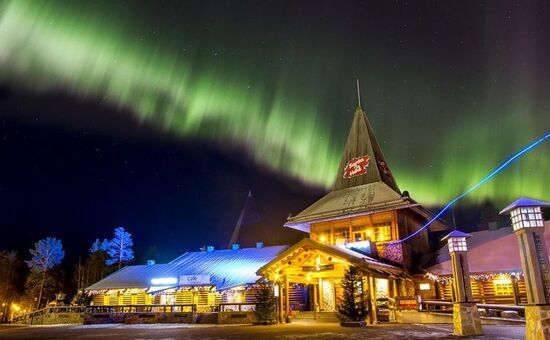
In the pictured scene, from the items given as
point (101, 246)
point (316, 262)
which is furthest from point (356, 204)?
point (101, 246)

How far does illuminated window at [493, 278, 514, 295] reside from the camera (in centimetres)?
2832

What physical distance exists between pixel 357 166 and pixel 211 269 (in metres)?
15.9

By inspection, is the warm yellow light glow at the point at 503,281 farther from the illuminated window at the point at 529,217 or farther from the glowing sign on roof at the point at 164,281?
the glowing sign on roof at the point at 164,281

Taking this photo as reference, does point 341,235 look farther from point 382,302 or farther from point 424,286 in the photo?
point 424,286

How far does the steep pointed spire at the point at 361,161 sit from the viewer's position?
36750 mm

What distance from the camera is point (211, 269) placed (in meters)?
38.9

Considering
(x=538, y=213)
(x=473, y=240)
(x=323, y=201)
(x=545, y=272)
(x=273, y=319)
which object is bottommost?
(x=273, y=319)

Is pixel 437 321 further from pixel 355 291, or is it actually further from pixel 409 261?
pixel 409 261

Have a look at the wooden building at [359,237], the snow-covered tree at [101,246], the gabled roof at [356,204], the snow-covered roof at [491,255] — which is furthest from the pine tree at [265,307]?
the snow-covered tree at [101,246]

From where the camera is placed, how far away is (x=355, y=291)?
73.3 ft

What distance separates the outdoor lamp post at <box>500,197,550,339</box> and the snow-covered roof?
18.7 m

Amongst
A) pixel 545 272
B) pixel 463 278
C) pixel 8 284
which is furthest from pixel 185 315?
pixel 8 284

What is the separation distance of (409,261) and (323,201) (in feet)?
29.5

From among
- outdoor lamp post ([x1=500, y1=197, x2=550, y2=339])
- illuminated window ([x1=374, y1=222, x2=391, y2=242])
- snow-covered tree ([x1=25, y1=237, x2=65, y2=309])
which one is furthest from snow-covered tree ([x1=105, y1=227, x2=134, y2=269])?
outdoor lamp post ([x1=500, y1=197, x2=550, y2=339])
